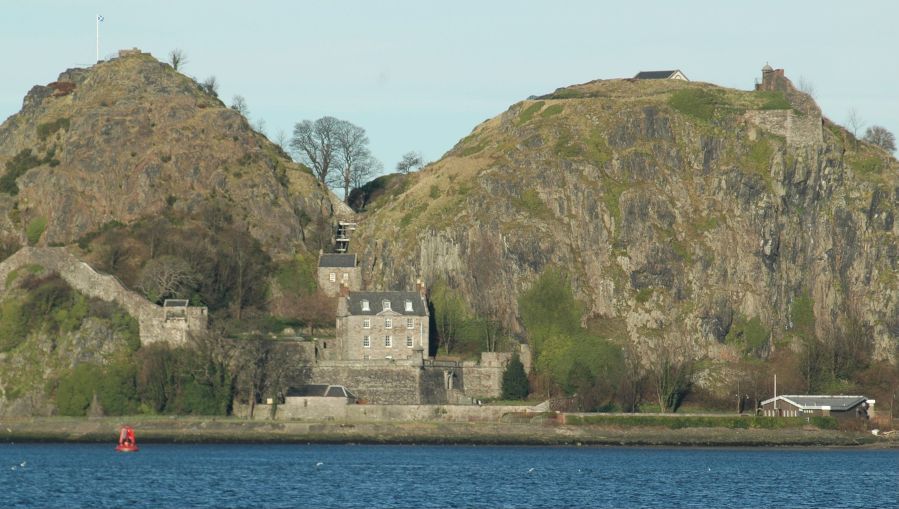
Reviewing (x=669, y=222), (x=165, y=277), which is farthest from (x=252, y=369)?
(x=669, y=222)

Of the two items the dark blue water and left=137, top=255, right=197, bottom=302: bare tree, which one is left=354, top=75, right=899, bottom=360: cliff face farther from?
the dark blue water

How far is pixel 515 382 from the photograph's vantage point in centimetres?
11825

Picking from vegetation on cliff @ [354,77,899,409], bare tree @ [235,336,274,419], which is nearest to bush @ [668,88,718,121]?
vegetation on cliff @ [354,77,899,409]

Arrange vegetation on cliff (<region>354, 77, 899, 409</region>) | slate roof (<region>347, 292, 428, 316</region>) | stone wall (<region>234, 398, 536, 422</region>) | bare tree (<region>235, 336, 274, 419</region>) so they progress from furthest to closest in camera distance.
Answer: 1. vegetation on cliff (<region>354, 77, 899, 409</region>)
2. slate roof (<region>347, 292, 428, 316</region>)
3. stone wall (<region>234, 398, 536, 422</region>)
4. bare tree (<region>235, 336, 274, 419</region>)

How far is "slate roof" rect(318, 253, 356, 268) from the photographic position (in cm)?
13212

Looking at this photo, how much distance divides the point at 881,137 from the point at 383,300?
203 ft

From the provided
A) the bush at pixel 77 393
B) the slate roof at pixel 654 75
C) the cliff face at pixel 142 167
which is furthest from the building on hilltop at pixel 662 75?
the bush at pixel 77 393

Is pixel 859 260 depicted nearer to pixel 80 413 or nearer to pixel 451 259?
pixel 451 259

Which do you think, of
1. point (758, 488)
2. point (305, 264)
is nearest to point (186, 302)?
point (305, 264)

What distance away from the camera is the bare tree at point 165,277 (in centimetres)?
12075

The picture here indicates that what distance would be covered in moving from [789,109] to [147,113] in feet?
165

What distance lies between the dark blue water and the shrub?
29.6 meters

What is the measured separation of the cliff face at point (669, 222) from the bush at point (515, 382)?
7090mm

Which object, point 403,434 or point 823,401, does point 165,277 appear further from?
point 823,401
